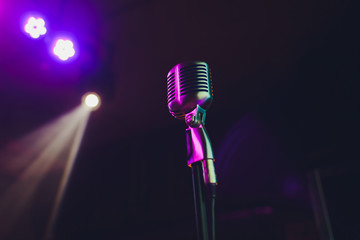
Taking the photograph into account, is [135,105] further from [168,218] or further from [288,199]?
[288,199]

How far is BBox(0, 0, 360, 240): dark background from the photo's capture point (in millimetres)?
2311

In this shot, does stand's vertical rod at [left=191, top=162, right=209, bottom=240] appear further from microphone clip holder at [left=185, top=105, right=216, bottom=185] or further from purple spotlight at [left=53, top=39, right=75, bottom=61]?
purple spotlight at [left=53, top=39, right=75, bottom=61]

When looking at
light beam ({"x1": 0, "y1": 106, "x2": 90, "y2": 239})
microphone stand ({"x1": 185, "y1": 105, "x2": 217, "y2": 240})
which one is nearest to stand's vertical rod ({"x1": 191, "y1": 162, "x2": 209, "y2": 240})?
microphone stand ({"x1": 185, "y1": 105, "x2": 217, "y2": 240})

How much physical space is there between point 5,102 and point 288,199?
3.28 metres

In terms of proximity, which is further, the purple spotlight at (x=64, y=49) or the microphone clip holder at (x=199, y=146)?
the purple spotlight at (x=64, y=49)

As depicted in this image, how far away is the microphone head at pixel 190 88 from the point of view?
3.19 ft

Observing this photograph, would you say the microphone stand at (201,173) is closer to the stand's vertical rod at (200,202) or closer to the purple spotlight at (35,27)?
the stand's vertical rod at (200,202)

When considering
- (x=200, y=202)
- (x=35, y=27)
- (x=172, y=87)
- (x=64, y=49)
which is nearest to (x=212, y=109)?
(x=64, y=49)

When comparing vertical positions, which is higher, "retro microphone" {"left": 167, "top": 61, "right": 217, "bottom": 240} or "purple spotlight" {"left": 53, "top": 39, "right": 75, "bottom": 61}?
"purple spotlight" {"left": 53, "top": 39, "right": 75, "bottom": 61}

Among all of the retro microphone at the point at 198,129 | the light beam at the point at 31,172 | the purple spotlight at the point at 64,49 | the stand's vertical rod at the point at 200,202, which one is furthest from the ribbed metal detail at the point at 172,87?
the light beam at the point at 31,172

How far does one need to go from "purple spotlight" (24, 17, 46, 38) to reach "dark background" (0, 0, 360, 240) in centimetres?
5

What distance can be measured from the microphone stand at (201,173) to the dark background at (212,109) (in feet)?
4.89

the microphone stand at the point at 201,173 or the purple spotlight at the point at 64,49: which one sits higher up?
the purple spotlight at the point at 64,49

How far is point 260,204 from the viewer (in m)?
3.31
